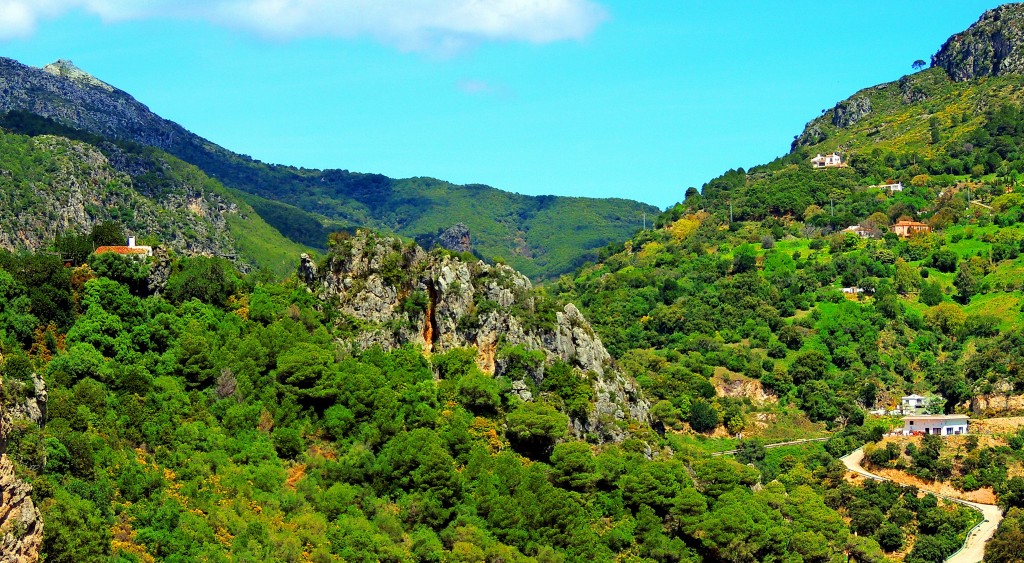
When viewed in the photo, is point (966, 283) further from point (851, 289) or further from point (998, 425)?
point (998, 425)

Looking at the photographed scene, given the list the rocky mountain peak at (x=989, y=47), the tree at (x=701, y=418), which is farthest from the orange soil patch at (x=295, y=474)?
the rocky mountain peak at (x=989, y=47)

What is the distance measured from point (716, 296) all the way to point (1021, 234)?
29.7 metres

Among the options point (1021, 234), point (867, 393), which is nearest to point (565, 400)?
point (867, 393)

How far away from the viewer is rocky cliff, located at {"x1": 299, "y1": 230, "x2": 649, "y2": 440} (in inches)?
2547

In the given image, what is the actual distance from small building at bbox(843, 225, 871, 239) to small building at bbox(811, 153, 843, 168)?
23057 mm

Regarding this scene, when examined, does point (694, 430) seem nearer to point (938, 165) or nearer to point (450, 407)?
point (450, 407)

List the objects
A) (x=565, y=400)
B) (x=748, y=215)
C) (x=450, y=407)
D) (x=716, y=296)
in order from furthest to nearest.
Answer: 1. (x=748, y=215)
2. (x=716, y=296)
3. (x=565, y=400)
4. (x=450, y=407)

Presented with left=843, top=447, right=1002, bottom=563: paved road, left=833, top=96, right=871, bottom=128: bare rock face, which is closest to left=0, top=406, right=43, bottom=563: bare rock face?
left=843, top=447, right=1002, bottom=563: paved road

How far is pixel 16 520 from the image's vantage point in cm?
3953

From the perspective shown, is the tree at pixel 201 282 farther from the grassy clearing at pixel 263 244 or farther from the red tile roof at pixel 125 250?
the grassy clearing at pixel 263 244

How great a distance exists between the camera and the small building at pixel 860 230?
12719cm

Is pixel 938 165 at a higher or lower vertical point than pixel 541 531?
higher

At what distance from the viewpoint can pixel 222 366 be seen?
191ft

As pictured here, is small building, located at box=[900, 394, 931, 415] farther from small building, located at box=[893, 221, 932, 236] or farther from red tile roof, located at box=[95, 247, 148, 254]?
red tile roof, located at box=[95, 247, 148, 254]
